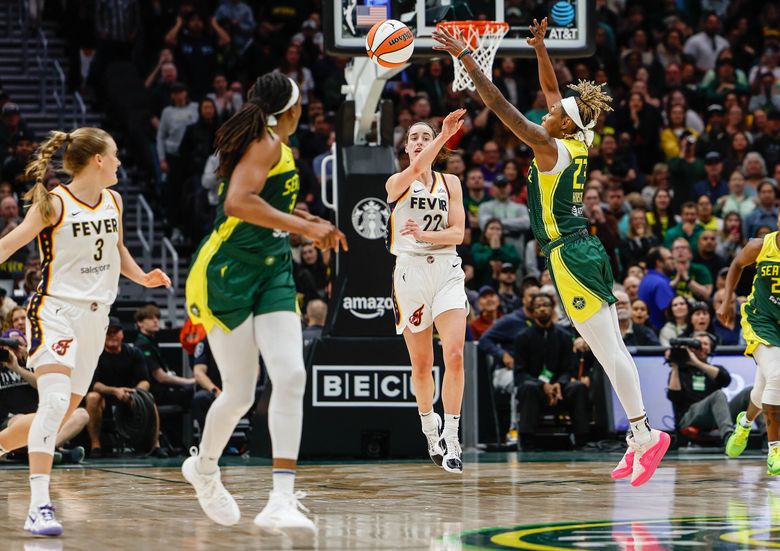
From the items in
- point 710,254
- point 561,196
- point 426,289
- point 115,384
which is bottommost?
point 115,384

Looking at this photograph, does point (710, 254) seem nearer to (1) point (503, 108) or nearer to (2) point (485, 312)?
(2) point (485, 312)

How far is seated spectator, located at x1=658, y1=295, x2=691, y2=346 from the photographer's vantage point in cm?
1518

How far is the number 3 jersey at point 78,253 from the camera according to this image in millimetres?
7402

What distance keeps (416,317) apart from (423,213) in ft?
2.50

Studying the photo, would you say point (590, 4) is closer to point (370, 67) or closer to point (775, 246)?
point (370, 67)

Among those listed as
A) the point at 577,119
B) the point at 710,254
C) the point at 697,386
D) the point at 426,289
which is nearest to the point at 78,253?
the point at 426,289

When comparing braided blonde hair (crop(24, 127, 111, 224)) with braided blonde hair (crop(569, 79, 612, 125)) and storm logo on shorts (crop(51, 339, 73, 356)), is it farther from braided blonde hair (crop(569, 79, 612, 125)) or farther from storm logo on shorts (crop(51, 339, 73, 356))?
braided blonde hair (crop(569, 79, 612, 125))

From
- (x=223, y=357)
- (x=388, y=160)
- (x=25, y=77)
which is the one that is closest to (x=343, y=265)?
(x=388, y=160)

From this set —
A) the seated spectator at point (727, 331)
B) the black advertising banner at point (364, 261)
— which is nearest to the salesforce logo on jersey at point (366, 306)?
the black advertising banner at point (364, 261)

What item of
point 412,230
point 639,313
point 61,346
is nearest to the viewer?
point 61,346

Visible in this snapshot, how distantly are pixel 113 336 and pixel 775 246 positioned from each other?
21.3ft

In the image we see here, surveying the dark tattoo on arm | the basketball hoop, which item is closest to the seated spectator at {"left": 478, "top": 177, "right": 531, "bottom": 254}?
the basketball hoop

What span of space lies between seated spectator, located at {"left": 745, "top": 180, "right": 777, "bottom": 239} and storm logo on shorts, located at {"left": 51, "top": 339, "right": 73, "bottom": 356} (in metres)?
11.5

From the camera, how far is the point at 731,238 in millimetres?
17188
